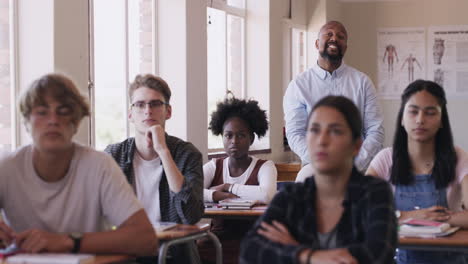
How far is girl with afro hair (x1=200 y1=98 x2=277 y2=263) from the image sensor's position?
468cm

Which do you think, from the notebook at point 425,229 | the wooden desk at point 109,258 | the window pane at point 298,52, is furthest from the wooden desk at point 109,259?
the window pane at point 298,52

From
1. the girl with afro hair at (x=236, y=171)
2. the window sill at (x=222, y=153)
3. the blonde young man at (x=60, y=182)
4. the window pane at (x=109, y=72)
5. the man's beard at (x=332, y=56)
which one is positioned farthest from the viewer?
the window sill at (x=222, y=153)

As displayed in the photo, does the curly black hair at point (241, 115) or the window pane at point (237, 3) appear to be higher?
the window pane at point (237, 3)

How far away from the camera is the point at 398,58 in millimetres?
10867

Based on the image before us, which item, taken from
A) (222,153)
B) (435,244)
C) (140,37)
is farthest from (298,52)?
(435,244)

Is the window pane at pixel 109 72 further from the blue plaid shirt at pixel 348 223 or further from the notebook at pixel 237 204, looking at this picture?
the blue plaid shirt at pixel 348 223

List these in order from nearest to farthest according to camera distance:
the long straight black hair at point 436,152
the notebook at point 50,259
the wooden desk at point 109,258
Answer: the notebook at point 50,259
the wooden desk at point 109,258
the long straight black hair at point 436,152

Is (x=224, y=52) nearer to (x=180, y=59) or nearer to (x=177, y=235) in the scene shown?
(x=180, y=59)

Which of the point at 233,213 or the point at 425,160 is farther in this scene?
the point at 233,213

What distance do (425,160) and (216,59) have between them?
4.25m

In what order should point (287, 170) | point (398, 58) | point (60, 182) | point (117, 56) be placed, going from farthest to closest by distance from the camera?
point (398, 58) → point (287, 170) → point (117, 56) → point (60, 182)

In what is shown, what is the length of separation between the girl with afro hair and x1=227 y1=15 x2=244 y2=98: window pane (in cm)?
271

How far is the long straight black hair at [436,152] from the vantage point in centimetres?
360

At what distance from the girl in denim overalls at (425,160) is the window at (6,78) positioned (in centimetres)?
232
